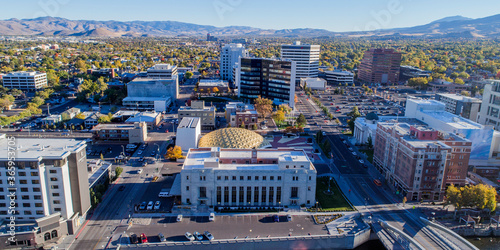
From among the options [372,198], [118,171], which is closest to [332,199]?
[372,198]

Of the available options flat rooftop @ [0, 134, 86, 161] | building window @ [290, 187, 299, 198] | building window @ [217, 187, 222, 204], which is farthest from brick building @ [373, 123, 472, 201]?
flat rooftop @ [0, 134, 86, 161]

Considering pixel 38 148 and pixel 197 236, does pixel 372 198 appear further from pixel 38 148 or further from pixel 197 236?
pixel 38 148

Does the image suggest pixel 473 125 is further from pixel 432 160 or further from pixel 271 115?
pixel 271 115

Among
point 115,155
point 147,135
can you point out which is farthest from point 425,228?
point 147,135

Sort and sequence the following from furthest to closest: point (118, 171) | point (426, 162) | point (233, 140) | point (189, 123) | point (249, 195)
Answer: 1. point (189, 123)
2. point (233, 140)
3. point (118, 171)
4. point (426, 162)
5. point (249, 195)

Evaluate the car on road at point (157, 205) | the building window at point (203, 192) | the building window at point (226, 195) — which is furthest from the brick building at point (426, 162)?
the car on road at point (157, 205)

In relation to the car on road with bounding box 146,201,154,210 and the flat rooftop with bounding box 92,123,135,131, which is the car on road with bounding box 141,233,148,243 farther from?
the flat rooftop with bounding box 92,123,135,131
